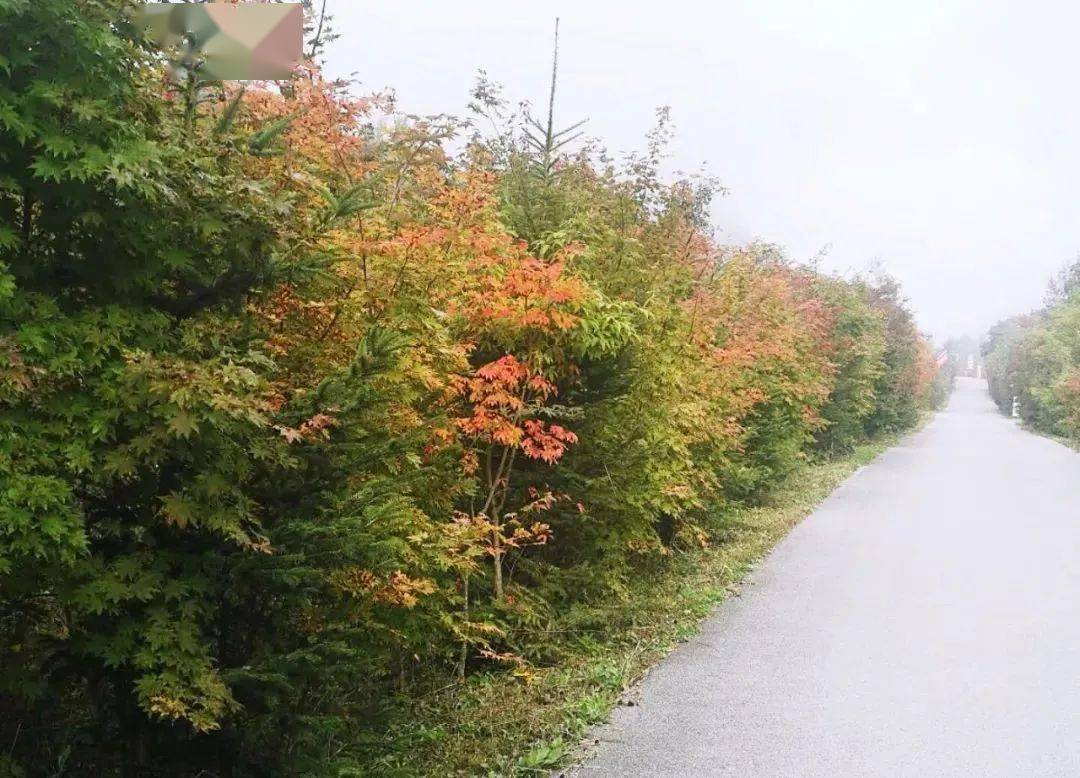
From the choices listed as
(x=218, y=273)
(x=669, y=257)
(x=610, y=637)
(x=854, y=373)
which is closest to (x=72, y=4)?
(x=218, y=273)

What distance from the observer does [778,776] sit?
4.42m

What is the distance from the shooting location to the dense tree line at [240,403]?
122 inches

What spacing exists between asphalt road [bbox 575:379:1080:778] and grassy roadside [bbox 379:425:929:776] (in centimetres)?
21

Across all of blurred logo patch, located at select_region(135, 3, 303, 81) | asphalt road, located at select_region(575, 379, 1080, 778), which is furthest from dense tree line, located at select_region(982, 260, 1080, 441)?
blurred logo patch, located at select_region(135, 3, 303, 81)

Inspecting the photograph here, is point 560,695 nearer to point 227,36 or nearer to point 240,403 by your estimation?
point 240,403

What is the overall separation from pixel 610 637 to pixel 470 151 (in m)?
4.55

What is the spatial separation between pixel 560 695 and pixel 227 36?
469cm

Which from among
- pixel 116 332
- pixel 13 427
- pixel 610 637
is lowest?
pixel 610 637

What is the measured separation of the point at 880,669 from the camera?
6.18m

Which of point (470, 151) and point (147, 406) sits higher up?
point (470, 151)

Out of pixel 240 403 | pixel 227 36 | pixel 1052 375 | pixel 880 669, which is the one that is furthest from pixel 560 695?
pixel 1052 375

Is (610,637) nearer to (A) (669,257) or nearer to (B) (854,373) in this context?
(A) (669,257)

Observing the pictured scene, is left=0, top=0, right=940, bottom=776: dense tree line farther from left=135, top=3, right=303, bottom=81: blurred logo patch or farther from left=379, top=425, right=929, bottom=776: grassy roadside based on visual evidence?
left=379, top=425, right=929, bottom=776: grassy roadside

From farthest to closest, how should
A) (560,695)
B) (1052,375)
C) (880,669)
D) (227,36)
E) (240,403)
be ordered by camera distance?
(1052,375) → (880,669) → (560,695) → (227,36) → (240,403)
